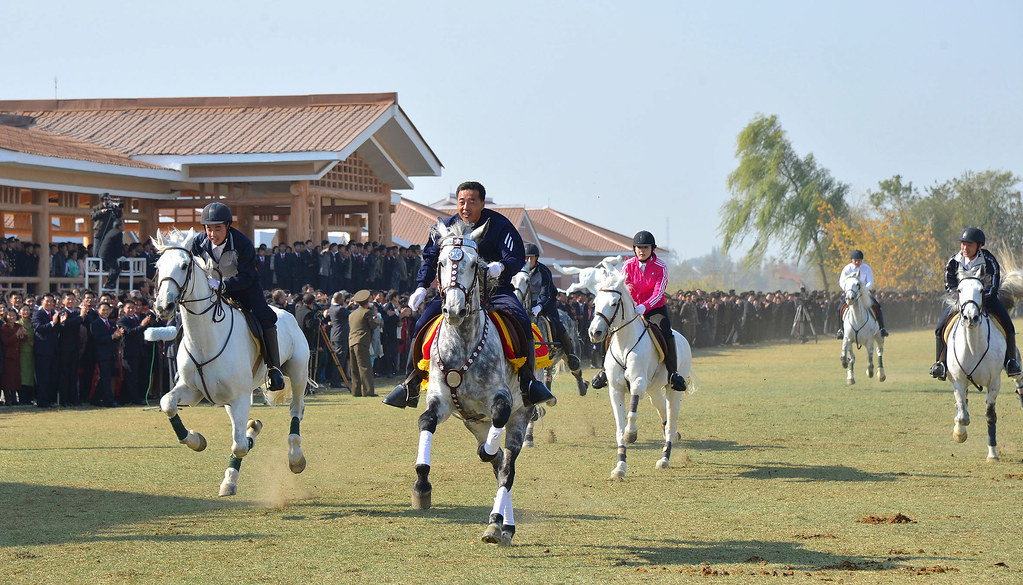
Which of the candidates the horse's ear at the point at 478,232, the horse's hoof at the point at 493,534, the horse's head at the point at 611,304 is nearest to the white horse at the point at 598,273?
the horse's head at the point at 611,304

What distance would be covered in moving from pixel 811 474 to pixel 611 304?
9.71 feet

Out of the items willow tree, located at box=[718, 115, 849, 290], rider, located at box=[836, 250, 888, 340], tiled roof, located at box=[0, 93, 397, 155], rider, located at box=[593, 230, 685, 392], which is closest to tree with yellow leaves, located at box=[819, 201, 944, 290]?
willow tree, located at box=[718, 115, 849, 290]

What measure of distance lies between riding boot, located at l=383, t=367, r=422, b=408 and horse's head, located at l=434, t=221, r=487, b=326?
779 millimetres

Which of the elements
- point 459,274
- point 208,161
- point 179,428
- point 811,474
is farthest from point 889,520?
point 208,161

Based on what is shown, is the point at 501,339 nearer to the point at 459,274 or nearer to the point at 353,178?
the point at 459,274

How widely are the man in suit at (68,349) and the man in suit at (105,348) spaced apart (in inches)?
13.2

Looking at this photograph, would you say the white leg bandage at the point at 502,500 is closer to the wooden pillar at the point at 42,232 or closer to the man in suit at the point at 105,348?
the man in suit at the point at 105,348

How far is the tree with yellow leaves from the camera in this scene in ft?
257

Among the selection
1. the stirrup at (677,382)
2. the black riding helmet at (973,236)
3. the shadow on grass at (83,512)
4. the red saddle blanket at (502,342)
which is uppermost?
the black riding helmet at (973,236)

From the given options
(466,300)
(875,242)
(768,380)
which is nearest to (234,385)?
(466,300)

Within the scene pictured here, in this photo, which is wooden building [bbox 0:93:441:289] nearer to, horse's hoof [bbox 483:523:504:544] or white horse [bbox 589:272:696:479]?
white horse [bbox 589:272:696:479]

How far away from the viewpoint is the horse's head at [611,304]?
41.1ft

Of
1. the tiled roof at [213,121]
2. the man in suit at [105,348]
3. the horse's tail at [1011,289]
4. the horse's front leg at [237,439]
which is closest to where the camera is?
the horse's front leg at [237,439]

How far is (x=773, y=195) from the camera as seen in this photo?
249 ft
